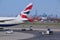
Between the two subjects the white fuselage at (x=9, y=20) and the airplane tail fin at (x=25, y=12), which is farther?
the airplane tail fin at (x=25, y=12)

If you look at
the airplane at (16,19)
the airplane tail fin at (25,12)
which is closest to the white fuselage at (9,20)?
→ the airplane at (16,19)

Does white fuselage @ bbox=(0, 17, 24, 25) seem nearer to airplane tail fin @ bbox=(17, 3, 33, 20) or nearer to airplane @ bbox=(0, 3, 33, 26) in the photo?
airplane @ bbox=(0, 3, 33, 26)

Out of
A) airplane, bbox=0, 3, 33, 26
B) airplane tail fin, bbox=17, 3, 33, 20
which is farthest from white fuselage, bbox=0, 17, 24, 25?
airplane tail fin, bbox=17, 3, 33, 20

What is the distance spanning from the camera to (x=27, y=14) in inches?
2621

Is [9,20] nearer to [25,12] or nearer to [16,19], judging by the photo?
[16,19]

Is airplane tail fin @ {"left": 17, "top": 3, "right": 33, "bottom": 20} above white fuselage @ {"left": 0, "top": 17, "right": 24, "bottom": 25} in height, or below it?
above

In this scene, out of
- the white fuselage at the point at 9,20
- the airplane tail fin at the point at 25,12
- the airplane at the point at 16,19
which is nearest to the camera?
the white fuselage at the point at 9,20

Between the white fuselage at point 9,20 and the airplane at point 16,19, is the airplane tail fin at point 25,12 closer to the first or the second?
the airplane at point 16,19

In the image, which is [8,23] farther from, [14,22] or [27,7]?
[27,7]

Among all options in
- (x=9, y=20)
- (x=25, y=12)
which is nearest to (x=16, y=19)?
(x=9, y=20)

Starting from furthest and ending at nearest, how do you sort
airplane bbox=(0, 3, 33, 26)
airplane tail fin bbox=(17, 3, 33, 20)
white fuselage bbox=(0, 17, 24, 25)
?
airplane tail fin bbox=(17, 3, 33, 20) → airplane bbox=(0, 3, 33, 26) → white fuselage bbox=(0, 17, 24, 25)

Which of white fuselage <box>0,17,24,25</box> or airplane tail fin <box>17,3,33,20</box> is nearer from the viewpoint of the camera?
white fuselage <box>0,17,24,25</box>

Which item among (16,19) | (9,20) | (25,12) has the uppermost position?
(25,12)

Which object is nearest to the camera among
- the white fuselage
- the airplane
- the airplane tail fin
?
the white fuselage
